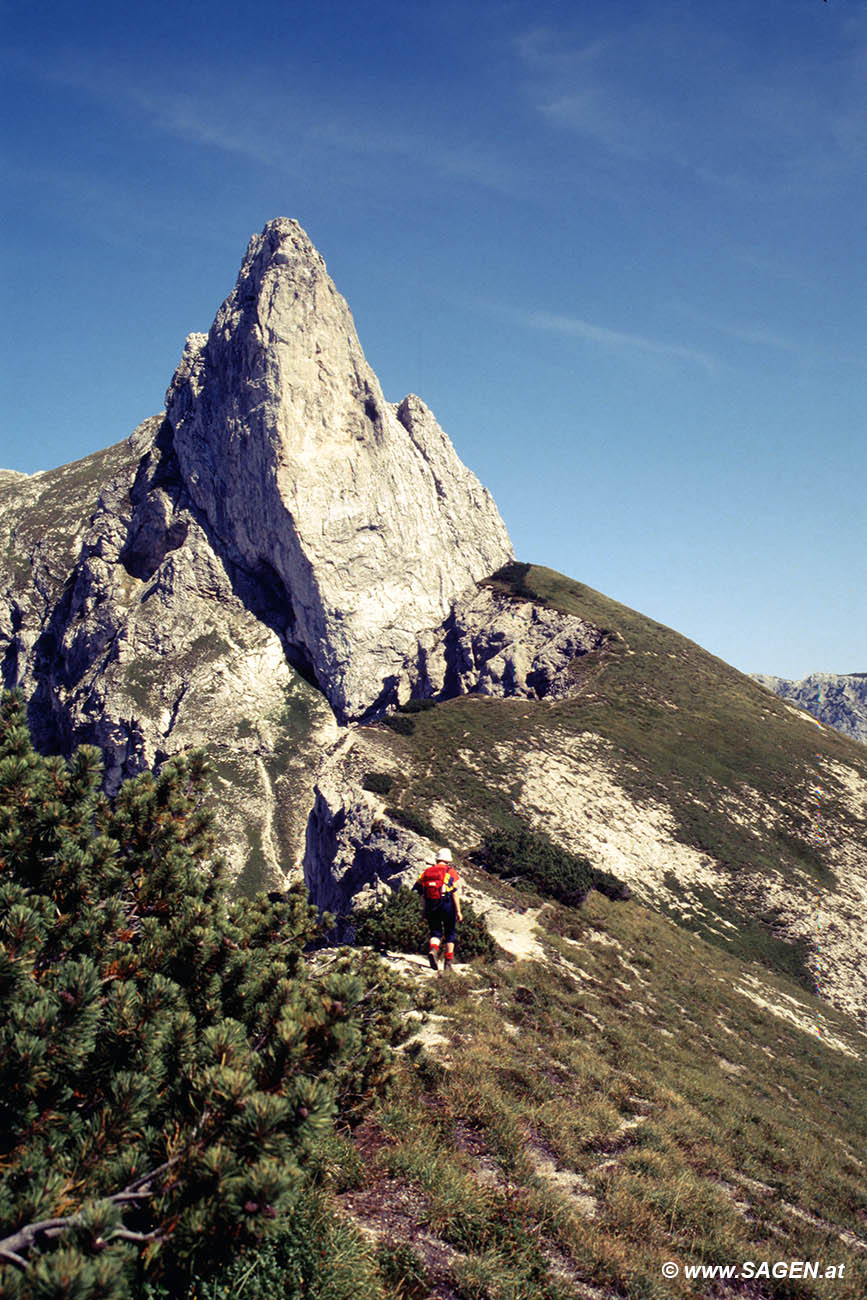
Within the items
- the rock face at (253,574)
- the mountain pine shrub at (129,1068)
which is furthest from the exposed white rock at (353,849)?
the rock face at (253,574)

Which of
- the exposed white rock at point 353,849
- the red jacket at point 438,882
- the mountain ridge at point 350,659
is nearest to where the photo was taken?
the red jacket at point 438,882

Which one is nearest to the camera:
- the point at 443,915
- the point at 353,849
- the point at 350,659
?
the point at 443,915

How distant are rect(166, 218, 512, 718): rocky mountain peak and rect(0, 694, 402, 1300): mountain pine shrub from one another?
309 feet

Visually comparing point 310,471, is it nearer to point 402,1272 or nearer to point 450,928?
point 450,928

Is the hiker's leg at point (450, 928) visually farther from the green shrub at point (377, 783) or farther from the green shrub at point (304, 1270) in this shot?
the green shrub at point (377, 783)

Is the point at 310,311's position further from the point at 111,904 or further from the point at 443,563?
the point at 111,904

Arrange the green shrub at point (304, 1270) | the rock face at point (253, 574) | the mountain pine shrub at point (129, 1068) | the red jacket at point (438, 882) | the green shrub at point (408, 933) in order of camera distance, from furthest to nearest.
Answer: the rock face at point (253, 574) → the green shrub at point (408, 933) → the red jacket at point (438, 882) → the green shrub at point (304, 1270) → the mountain pine shrub at point (129, 1068)

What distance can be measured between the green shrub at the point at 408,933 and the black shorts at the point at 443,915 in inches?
69.4

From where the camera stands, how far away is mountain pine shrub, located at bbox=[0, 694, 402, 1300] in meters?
3.91

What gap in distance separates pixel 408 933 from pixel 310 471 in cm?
9354

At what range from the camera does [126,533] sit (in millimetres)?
109438

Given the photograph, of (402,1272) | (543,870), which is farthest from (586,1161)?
(543,870)

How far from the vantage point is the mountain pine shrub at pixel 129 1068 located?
3914mm

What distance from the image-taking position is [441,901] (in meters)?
15.9
